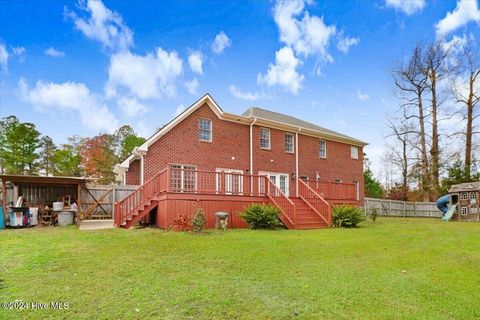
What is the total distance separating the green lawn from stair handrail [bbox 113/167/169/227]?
3675 mm

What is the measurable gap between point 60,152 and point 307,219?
1183 inches

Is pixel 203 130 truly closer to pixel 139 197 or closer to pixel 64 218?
pixel 139 197

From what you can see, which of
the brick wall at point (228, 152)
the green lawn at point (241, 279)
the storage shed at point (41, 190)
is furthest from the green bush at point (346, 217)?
the storage shed at point (41, 190)

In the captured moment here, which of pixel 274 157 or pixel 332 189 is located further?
pixel 274 157

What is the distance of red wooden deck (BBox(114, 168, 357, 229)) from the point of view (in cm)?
1221

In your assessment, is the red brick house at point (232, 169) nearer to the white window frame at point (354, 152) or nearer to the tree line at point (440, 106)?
the white window frame at point (354, 152)

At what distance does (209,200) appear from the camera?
12836 mm

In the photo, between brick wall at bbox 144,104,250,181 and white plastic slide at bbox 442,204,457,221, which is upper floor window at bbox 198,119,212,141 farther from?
white plastic slide at bbox 442,204,457,221

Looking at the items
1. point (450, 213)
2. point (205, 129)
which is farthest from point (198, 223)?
point (450, 213)

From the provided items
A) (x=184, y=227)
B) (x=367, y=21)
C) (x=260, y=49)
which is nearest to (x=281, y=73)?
(x=260, y=49)

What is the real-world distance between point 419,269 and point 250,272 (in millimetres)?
3164

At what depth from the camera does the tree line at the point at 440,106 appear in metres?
28.1

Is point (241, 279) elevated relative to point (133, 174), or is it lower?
lower

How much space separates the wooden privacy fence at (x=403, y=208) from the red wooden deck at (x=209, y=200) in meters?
13.4
